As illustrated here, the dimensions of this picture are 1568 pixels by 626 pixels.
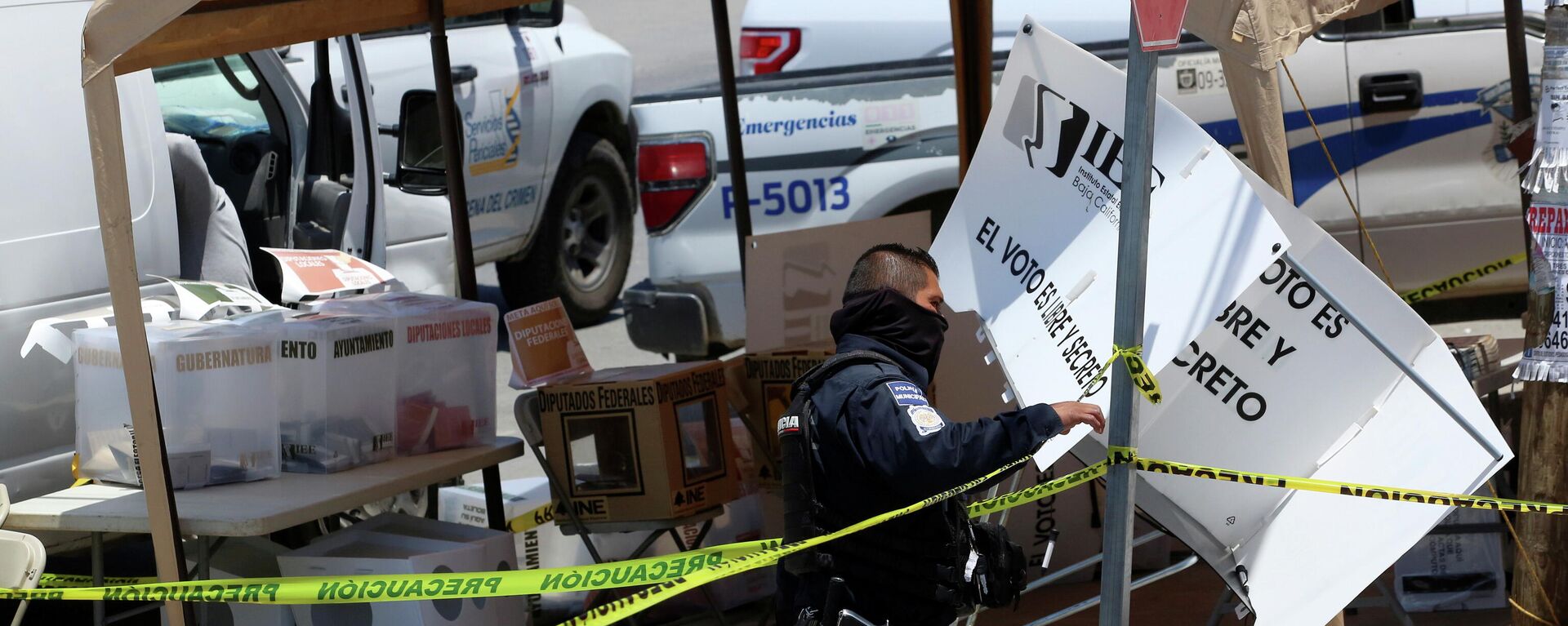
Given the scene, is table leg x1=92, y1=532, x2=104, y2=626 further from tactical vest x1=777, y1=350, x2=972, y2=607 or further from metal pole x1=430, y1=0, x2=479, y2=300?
tactical vest x1=777, y1=350, x2=972, y2=607

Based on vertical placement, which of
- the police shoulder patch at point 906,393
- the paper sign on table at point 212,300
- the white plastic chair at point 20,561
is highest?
the paper sign on table at point 212,300

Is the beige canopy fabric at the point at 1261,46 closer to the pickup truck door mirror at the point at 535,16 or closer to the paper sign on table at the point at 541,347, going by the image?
the paper sign on table at the point at 541,347

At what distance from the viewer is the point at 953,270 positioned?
12.4ft

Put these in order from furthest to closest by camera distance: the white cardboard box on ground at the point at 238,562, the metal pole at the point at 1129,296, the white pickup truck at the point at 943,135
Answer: the white pickup truck at the point at 943,135 → the white cardboard box on ground at the point at 238,562 → the metal pole at the point at 1129,296

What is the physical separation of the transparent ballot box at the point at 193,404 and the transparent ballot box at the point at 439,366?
43 centimetres

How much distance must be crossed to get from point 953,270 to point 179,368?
206 cm

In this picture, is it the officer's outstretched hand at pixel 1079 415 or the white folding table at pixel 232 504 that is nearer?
the officer's outstretched hand at pixel 1079 415

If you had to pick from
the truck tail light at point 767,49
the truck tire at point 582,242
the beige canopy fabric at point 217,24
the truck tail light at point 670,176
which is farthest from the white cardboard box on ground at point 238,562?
the truck tire at point 582,242

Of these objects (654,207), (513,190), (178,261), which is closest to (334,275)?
(178,261)

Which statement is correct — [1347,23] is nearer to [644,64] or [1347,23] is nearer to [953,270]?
[953,270]

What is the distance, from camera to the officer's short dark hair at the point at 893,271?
11.1ft

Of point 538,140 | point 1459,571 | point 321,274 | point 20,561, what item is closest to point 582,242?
point 538,140

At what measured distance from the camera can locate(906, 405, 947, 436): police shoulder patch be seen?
3104 millimetres

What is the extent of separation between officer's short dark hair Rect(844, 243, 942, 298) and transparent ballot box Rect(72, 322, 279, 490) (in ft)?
5.76
